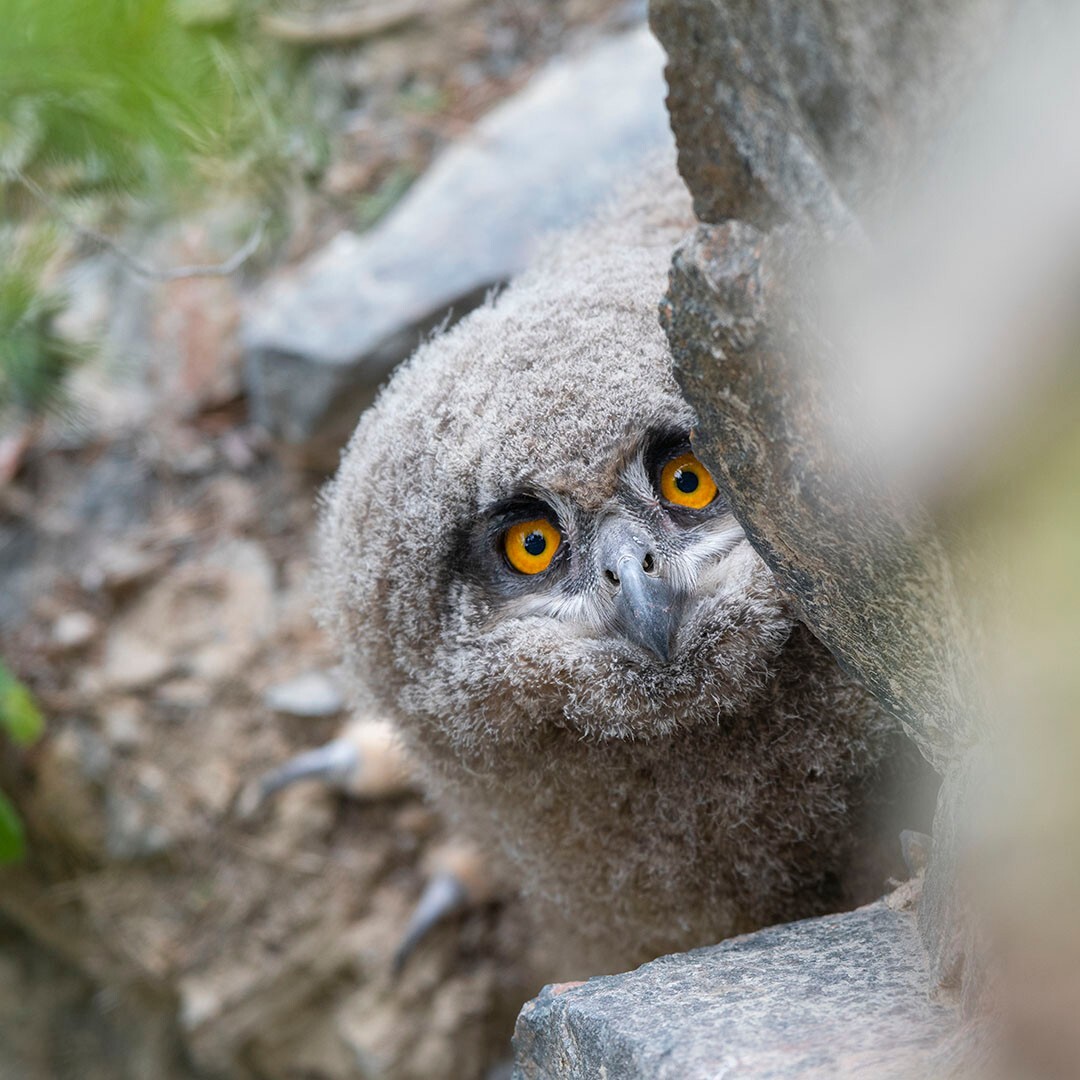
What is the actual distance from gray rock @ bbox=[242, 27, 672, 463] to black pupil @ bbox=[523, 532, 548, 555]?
200 centimetres

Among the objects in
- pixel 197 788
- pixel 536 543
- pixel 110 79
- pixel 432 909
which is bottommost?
pixel 432 909

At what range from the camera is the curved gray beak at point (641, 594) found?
241 cm

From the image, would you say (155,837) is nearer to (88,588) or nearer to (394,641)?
(88,588)

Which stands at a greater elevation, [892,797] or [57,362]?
[57,362]

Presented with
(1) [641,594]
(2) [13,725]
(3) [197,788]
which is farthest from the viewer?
(3) [197,788]

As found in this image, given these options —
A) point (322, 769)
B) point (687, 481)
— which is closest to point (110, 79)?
point (687, 481)

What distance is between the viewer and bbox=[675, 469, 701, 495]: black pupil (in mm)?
2627

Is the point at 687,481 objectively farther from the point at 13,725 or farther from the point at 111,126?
the point at 13,725

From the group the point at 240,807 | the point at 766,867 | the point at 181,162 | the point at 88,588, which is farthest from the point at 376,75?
the point at 766,867

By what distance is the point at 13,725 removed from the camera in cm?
438

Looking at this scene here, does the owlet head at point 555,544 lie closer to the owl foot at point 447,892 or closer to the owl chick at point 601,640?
the owl chick at point 601,640

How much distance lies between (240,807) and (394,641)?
7.48 feet

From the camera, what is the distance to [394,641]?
117 inches

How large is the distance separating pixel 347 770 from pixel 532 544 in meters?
2.36
